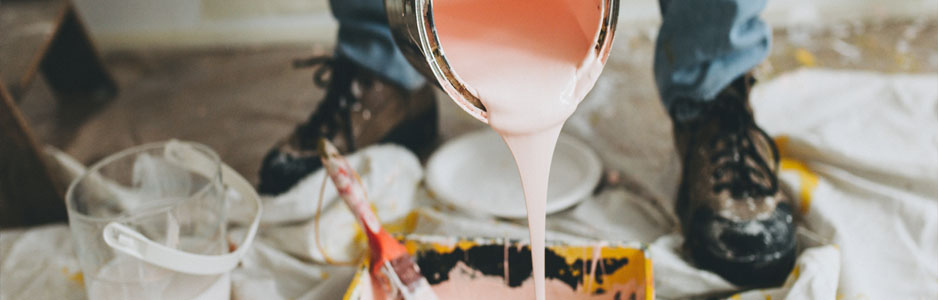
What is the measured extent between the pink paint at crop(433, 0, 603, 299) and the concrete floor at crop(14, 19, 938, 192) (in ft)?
1.57

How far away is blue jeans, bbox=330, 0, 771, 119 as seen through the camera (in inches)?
36.2

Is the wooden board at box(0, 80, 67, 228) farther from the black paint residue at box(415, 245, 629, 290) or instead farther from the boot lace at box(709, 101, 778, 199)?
the boot lace at box(709, 101, 778, 199)

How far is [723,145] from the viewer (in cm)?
95

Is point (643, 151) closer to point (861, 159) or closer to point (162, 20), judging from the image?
point (861, 159)

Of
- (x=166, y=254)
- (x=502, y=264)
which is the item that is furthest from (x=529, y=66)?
(x=166, y=254)

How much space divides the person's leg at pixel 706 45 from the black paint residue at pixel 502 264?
36 cm

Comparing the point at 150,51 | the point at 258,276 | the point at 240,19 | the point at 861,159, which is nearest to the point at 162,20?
the point at 150,51

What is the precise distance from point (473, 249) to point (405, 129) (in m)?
0.46

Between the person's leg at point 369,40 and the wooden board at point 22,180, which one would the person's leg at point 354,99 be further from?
the wooden board at point 22,180

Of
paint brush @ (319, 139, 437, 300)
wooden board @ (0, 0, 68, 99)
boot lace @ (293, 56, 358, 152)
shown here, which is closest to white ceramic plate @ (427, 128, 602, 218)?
boot lace @ (293, 56, 358, 152)

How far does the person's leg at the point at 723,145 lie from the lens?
85cm

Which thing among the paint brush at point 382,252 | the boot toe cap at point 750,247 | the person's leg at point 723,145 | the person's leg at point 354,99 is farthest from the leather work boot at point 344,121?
the boot toe cap at point 750,247

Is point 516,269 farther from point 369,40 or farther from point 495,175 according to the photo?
point 369,40

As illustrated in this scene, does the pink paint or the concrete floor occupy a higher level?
the pink paint
